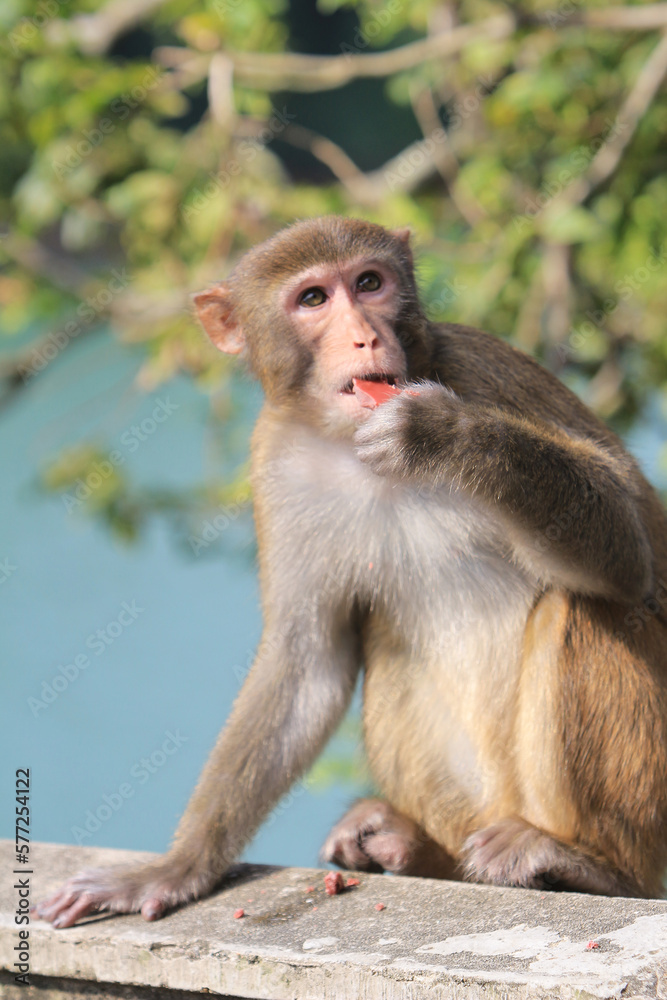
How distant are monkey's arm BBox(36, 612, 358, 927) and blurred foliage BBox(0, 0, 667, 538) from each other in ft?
5.96

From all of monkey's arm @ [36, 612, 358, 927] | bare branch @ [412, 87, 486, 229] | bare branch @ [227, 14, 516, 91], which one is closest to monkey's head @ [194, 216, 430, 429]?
monkey's arm @ [36, 612, 358, 927]

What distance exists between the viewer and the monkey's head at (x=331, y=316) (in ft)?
9.01

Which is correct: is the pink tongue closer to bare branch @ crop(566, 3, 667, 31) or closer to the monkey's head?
the monkey's head

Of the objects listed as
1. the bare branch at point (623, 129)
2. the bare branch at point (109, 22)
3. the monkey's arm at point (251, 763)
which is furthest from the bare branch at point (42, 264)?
the monkey's arm at point (251, 763)

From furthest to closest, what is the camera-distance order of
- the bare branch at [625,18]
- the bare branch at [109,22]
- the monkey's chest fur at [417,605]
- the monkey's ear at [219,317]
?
1. the bare branch at [109,22]
2. the bare branch at [625,18]
3. the monkey's ear at [219,317]
4. the monkey's chest fur at [417,605]

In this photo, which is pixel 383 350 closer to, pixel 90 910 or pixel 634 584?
pixel 634 584

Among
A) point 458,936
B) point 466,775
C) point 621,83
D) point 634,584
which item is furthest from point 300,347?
point 621,83

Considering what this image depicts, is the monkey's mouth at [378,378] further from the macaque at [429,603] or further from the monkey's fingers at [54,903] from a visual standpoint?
the monkey's fingers at [54,903]

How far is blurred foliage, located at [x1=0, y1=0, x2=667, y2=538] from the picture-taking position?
455 cm

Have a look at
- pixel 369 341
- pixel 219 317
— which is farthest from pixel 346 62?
pixel 369 341

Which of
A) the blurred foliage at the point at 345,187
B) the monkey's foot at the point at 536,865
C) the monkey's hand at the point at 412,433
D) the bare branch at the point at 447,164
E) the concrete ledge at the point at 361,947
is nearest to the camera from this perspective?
the concrete ledge at the point at 361,947

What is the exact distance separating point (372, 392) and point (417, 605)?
0.62 m

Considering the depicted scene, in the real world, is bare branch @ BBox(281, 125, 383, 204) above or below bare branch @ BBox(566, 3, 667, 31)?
above

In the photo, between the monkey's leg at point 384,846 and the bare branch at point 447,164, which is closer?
the monkey's leg at point 384,846
